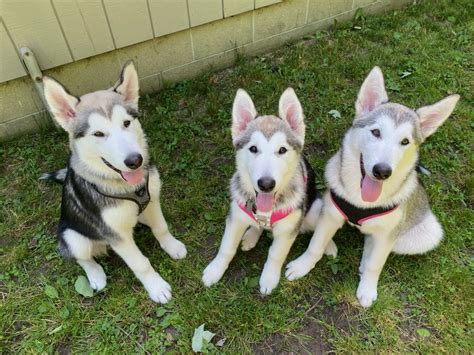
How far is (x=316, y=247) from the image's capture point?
130 inches

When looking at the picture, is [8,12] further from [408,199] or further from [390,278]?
[390,278]

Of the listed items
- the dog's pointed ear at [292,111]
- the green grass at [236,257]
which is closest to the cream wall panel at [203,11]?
the green grass at [236,257]

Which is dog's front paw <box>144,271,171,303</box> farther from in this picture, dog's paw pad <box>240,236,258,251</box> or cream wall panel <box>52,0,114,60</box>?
cream wall panel <box>52,0,114,60</box>

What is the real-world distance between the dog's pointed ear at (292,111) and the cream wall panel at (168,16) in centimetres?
253

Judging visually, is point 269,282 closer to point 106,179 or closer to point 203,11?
point 106,179

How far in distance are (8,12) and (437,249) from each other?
4826 mm

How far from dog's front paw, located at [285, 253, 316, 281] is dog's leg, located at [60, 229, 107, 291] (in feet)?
5.47

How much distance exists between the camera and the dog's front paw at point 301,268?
11.1ft

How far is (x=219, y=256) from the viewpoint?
3418mm

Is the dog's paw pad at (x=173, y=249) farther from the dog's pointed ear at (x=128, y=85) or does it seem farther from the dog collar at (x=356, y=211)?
the dog collar at (x=356, y=211)

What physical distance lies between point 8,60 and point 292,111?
323 centimetres

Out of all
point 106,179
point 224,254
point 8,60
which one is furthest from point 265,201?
point 8,60

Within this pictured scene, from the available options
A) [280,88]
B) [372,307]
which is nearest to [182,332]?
[372,307]

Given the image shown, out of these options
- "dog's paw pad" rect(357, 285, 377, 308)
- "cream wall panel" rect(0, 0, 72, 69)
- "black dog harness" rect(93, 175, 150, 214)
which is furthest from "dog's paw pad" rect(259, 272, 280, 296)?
"cream wall panel" rect(0, 0, 72, 69)
